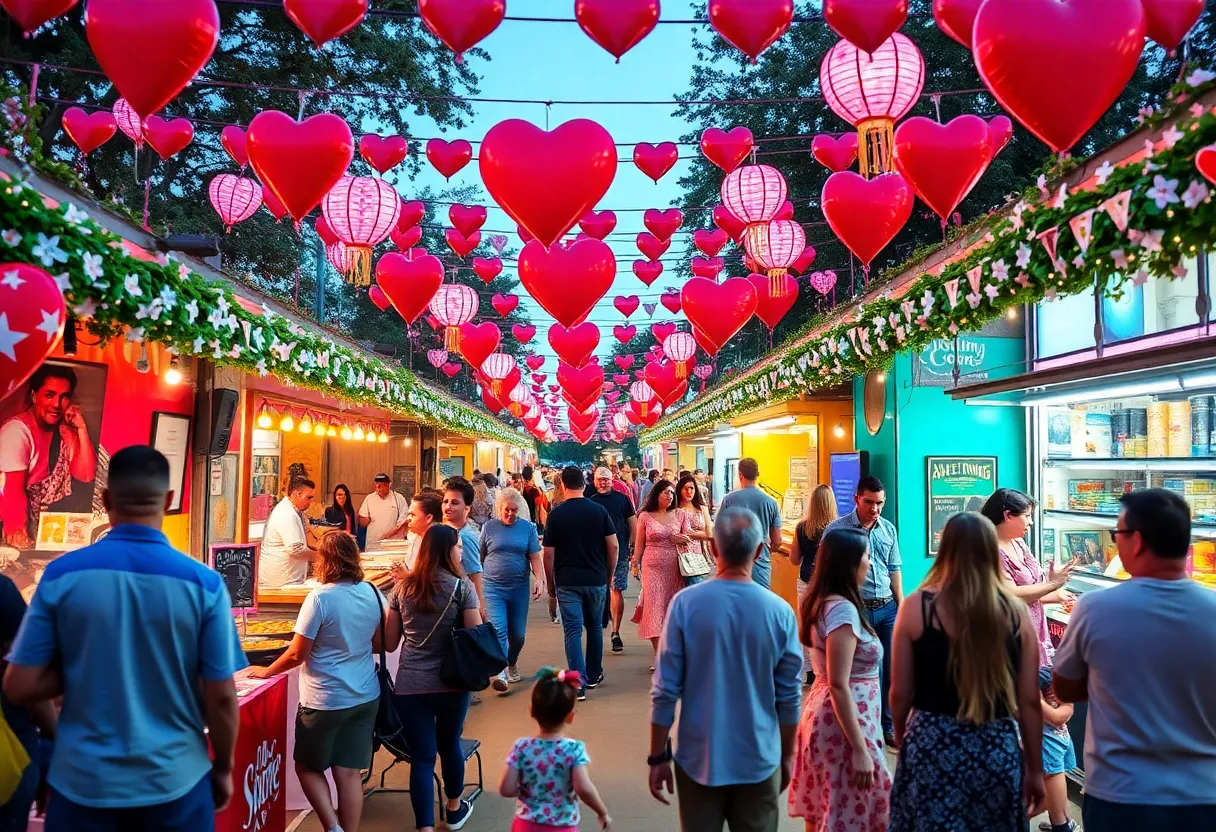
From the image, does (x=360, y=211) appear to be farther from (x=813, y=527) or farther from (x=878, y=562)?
(x=878, y=562)

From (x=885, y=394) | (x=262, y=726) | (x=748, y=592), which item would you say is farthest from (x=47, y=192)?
(x=885, y=394)

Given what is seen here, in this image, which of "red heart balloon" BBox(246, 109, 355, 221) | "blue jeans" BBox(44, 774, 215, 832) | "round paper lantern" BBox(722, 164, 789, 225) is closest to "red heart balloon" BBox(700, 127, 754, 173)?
"round paper lantern" BBox(722, 164, 789, 225)

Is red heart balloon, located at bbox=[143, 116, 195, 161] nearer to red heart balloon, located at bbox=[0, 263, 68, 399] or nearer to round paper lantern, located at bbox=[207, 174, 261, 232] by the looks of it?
round paper lantern, located at bbox=[207, 174, 261, 232]

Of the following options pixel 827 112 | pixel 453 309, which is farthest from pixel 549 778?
pixel 827 112

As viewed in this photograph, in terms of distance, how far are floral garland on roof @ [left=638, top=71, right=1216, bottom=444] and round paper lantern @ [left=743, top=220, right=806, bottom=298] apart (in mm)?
1521

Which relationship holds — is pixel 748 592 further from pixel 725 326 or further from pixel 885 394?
pixel 885 394

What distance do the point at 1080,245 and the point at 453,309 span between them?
874 centimetres

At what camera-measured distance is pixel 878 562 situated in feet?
18.8

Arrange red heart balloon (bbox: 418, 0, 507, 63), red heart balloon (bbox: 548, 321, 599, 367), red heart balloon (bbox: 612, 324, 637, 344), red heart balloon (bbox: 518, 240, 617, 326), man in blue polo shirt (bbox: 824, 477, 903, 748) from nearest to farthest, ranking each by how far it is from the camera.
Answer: red heart balloon (bbox: 418, 0, 507, 63), man in blue polo shirt (bbox: 824, 477, 903, 748), red heart balloon (bbox: 518, 240, 617, 326), red heart balloon (bbox: 548, 321, 599, 367), red heart balloon (bbox: 612, 324, 637, 344)

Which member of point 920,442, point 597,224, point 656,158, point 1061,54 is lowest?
point 920,442

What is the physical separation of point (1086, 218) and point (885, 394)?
5.77m

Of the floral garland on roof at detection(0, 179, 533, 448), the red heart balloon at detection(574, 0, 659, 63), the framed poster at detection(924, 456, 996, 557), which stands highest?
the red heart balloon at detection(574, 0, 659, 63)

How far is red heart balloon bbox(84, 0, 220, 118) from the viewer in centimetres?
403

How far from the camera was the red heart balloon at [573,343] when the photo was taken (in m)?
11.8
